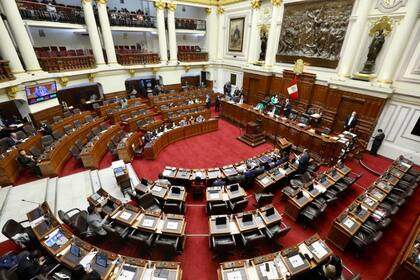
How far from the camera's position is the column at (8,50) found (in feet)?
33.3

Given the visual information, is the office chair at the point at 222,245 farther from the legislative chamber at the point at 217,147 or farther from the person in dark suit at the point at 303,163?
the person in dark suit at the point at 303,163

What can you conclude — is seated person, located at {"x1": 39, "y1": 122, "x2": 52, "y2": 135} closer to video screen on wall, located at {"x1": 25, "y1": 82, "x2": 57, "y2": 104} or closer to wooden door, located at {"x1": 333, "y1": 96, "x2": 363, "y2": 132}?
video screen on wall, located at {"x1": 25, "y1": 82, "x2": 57, "y2": 104}

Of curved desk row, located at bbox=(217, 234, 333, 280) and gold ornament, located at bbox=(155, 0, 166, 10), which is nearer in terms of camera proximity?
curved desk row, located at bbox=(217, 234, 333, 280)

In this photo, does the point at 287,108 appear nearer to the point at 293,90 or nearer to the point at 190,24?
the point at 293,90

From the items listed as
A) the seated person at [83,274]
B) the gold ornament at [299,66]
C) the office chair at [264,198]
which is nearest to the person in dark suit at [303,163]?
the office chair at [264,198]

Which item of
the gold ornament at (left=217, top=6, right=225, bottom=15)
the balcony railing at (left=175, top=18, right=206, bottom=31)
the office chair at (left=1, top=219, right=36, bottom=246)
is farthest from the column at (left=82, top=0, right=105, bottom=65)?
the office chair at (left=1, top=219, right=36, bottom=246)

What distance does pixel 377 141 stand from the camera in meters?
10.7

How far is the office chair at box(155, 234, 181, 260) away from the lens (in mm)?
5304

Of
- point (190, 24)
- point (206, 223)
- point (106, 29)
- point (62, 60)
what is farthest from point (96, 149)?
point (190, 24)

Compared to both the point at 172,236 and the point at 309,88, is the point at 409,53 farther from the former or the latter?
the point at 172,236

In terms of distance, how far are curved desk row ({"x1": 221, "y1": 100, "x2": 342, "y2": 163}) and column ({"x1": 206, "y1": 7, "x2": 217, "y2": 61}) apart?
25.8 feet

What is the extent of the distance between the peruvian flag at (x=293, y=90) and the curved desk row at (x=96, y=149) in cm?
1177

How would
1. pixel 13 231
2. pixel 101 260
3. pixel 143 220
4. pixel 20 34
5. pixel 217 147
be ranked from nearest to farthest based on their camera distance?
pixel 101 260 < pixel 13 231 < pixel 143 220 < pixel 20 34 < pixel 217 147

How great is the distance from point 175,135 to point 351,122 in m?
9.88
